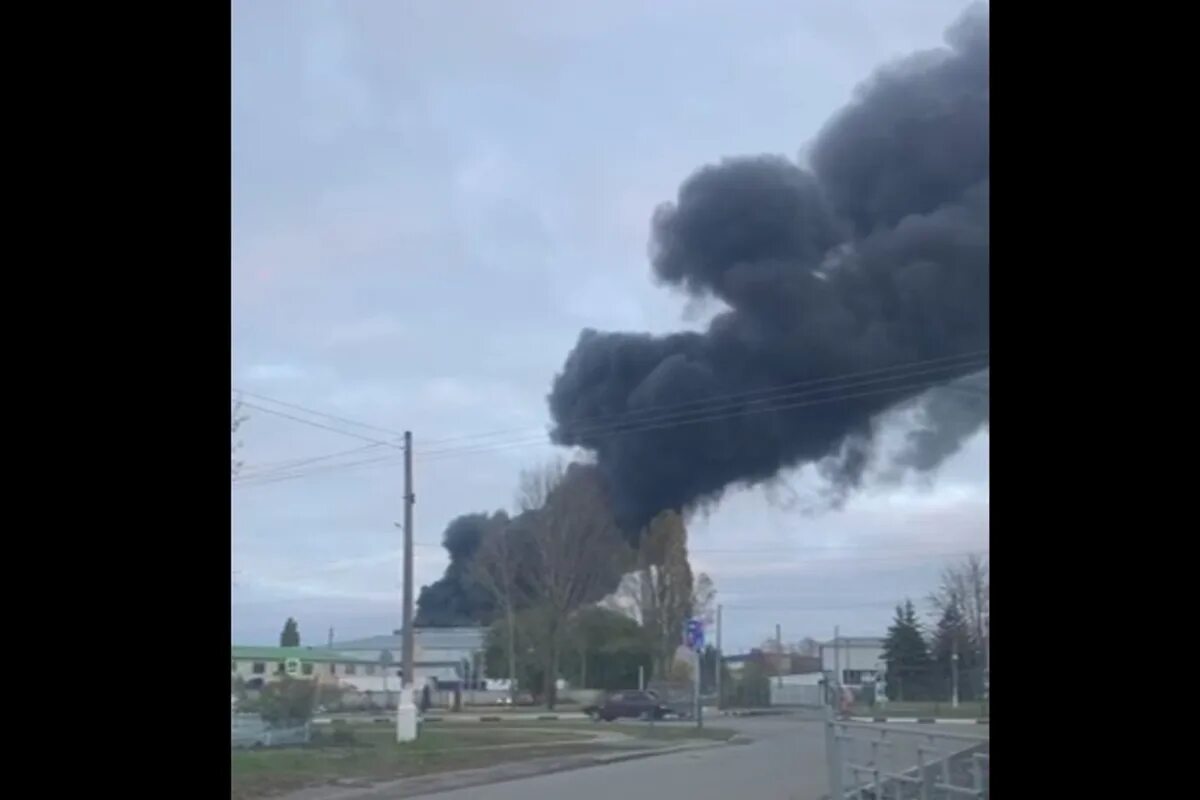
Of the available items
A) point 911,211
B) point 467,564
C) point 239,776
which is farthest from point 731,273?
point 239,776

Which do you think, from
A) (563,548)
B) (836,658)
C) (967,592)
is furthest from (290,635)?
(967,592)

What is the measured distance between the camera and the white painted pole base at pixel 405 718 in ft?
10.1

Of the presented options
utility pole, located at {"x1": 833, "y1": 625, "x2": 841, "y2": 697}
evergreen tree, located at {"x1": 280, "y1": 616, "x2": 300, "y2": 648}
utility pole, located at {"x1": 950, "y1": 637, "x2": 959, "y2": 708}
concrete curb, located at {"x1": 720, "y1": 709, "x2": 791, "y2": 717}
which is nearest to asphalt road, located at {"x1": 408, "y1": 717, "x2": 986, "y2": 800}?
concrete curb, located at {"x1": 720, "y1": 709, "x2": 791, "y2": 717}

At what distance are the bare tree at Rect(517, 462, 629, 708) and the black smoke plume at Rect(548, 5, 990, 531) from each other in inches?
2.7

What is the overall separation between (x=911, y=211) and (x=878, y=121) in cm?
30

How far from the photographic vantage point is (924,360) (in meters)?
3.15

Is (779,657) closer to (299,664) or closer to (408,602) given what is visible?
(408,602)

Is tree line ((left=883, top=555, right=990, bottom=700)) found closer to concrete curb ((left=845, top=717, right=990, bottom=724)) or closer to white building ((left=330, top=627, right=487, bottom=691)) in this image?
concrete curb ((left=845, top=717, right=990, bottom=724))

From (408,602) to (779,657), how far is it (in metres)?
0.89

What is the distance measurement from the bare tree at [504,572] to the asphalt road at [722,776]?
23cm

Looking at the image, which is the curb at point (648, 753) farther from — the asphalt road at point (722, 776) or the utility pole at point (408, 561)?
the utility pole at point (408, 561)

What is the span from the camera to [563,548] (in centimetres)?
325

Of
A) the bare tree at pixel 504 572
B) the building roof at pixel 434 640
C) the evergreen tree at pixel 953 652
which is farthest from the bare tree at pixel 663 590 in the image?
the evergreen tree at pixel 953 652
